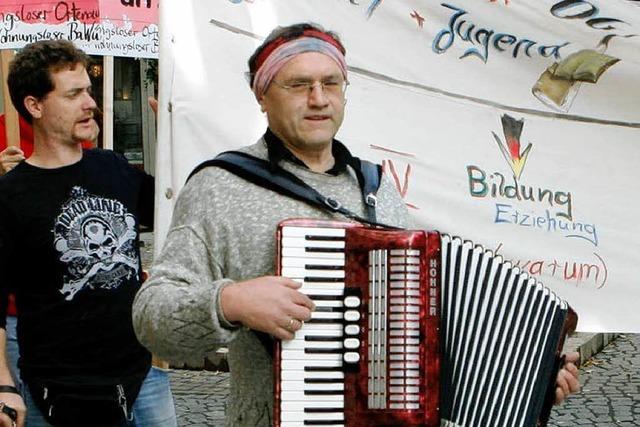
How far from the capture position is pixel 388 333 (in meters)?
2.32

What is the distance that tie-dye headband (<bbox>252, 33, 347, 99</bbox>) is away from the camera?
250 centimetres

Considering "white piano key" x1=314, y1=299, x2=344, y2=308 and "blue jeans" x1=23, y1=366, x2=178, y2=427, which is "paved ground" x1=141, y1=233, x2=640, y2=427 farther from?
"white piano key" x1=314, y1=299, x2=344, y2=308

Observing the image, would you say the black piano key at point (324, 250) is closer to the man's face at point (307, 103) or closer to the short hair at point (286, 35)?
the man's face at point (307, 103)

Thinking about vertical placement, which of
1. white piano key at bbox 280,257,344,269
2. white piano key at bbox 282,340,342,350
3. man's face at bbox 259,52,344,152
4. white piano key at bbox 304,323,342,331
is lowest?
white piano key at bbox 282,340,342,350

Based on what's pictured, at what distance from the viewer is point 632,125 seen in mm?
4605

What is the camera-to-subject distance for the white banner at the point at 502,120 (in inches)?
175

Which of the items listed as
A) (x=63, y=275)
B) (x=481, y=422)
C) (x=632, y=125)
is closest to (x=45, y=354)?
(x=63, y=275)

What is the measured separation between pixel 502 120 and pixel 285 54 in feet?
7.32

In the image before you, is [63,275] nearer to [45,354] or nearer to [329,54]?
[45,354]

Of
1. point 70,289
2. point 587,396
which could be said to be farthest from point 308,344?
point 587,396

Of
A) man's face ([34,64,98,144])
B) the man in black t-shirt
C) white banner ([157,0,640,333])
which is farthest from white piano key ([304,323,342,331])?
white banner ([157,0,640,333])

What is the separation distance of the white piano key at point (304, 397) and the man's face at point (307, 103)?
0.57 meters

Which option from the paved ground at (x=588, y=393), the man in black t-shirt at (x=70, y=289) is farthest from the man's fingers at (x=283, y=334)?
the paved ground at (x=588, y=393)

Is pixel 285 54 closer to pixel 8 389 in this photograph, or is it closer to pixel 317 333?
pixel 317 333
